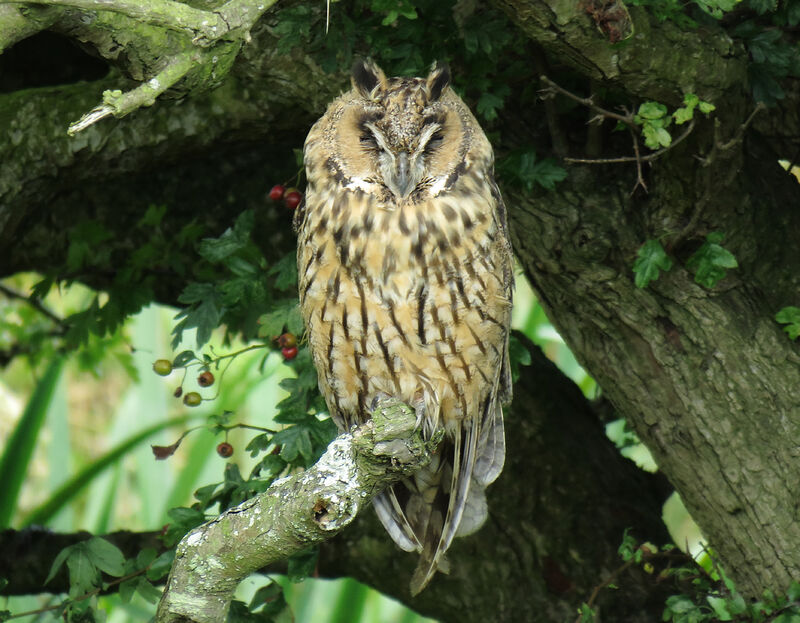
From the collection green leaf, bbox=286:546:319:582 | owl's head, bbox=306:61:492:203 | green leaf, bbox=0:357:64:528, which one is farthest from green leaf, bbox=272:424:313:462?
green leaf, bbox=0:357:64:528

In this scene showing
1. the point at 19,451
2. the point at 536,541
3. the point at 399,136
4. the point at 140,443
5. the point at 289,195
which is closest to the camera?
the point at 399,136

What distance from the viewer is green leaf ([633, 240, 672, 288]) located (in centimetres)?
192

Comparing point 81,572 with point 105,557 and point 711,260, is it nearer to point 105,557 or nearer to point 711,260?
point 105,557

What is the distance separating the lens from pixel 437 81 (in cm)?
170

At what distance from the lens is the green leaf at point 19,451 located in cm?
277

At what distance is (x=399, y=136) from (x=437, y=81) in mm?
142

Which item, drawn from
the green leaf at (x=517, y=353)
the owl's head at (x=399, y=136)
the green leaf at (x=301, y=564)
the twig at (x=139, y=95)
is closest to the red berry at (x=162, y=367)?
the green leaf at (x=301, y=564)

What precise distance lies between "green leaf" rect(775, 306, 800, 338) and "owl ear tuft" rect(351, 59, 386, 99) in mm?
920

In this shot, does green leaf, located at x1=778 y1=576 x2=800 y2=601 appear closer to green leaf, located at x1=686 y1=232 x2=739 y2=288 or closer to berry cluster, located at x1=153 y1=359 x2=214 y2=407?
green leaf, located at x1=686 y1=232 x2=739 y2=288

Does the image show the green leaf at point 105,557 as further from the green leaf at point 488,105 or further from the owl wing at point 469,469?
the green leaf at point 488,105

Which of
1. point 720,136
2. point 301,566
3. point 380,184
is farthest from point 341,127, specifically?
point 301,566

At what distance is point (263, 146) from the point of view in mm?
2762

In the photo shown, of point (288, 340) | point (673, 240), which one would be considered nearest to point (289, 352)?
point (288, 340)

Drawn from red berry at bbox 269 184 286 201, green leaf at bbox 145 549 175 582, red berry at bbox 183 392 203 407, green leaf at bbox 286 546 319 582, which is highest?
red berry at bbox 269 184 286 201
